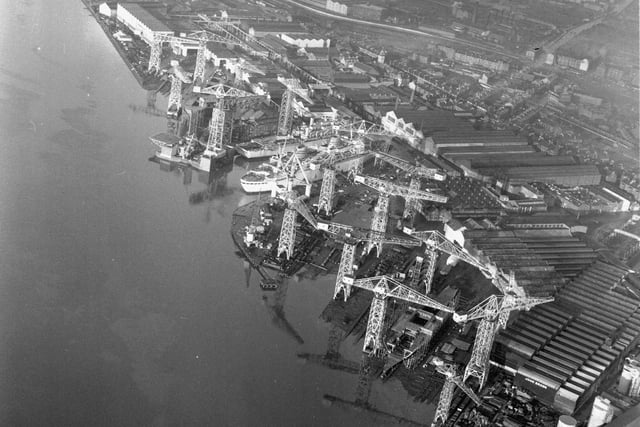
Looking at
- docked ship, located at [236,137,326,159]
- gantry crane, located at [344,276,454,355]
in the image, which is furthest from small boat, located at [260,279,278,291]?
docked ship, located at [236,137,326,159]

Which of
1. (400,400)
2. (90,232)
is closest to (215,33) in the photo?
(90,232)

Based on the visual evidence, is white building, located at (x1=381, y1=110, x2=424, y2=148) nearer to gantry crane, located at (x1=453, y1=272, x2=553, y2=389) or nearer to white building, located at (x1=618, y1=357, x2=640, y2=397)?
gantry crane, located at (x1=453, y1=272, x2=553, y2=389)

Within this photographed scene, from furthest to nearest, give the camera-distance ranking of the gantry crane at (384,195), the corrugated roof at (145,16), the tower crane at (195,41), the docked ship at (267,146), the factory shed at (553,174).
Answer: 1. the corrugated roof at (145,16)
2. the tower crane at (195,41)
3. the docked ship at (267,146)
4. the factory shed at (553,174)
5. the gantry crane at (384,195)

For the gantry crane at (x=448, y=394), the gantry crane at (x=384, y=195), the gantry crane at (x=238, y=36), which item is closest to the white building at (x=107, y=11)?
the gantry crane at (x=238, y=36)

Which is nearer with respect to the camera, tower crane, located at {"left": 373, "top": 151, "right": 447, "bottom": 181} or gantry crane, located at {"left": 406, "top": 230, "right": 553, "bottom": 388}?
gantry crane, located at {"left": 406, "top": 230, "right": 553, "bottom": 388}

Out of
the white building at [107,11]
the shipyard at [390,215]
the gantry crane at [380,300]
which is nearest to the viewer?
the shipyard at [390,215]

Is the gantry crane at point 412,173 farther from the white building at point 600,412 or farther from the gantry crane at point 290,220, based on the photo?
the white building at point 600,412
